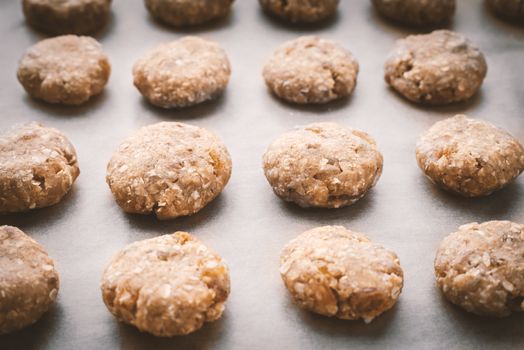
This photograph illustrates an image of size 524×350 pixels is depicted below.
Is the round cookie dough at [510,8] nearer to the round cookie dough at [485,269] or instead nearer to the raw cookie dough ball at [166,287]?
the round cookie dough at [485,269]

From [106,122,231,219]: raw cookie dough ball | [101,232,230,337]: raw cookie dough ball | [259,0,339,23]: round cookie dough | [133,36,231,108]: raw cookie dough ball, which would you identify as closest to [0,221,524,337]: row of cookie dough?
[101,232,230,337]: raw cookie dough ball

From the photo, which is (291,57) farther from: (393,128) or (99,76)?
(99,76)

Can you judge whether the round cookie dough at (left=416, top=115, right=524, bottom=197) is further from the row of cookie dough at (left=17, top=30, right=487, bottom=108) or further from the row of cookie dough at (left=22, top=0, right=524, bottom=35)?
the row of cookie dough at (left=22, top=0, right=524, bottom=35)

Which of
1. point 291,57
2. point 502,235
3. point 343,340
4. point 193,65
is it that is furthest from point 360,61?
point 343,340

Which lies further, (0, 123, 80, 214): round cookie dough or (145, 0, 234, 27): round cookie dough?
(145, 0, 234, 27): round cookie dough

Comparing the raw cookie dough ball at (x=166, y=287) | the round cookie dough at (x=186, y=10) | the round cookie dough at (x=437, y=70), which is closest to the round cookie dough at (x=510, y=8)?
the round cookie dough at (x=437, y=70)

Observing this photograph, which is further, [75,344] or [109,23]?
[109,23]
